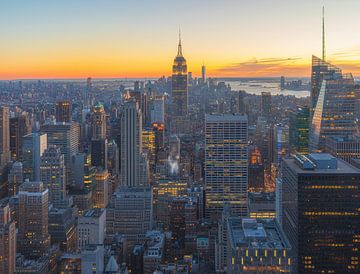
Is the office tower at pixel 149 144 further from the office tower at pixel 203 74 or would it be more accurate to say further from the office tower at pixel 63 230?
the office tower at pixel 63 230

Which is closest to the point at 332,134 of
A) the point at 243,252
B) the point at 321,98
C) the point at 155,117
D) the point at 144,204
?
the point at 321,98

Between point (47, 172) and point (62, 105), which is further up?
point (62, 105)

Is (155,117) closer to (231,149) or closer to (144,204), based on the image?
(231,149)

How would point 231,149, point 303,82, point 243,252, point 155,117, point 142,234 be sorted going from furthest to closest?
point 155,117 → point 231,149 → point 303,82 → point 142,234 → point 243,252

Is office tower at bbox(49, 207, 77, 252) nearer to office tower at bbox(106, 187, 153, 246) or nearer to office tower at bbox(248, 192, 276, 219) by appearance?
A: office tower at bbox(106, 187, 153, 246)

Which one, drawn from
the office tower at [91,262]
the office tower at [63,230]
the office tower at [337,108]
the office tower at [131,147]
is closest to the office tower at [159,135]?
the office tower at [131,147]

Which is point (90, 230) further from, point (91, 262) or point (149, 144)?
point (149, 144)

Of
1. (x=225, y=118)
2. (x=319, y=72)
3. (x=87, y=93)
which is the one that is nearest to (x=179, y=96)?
(x=87, y=93)
